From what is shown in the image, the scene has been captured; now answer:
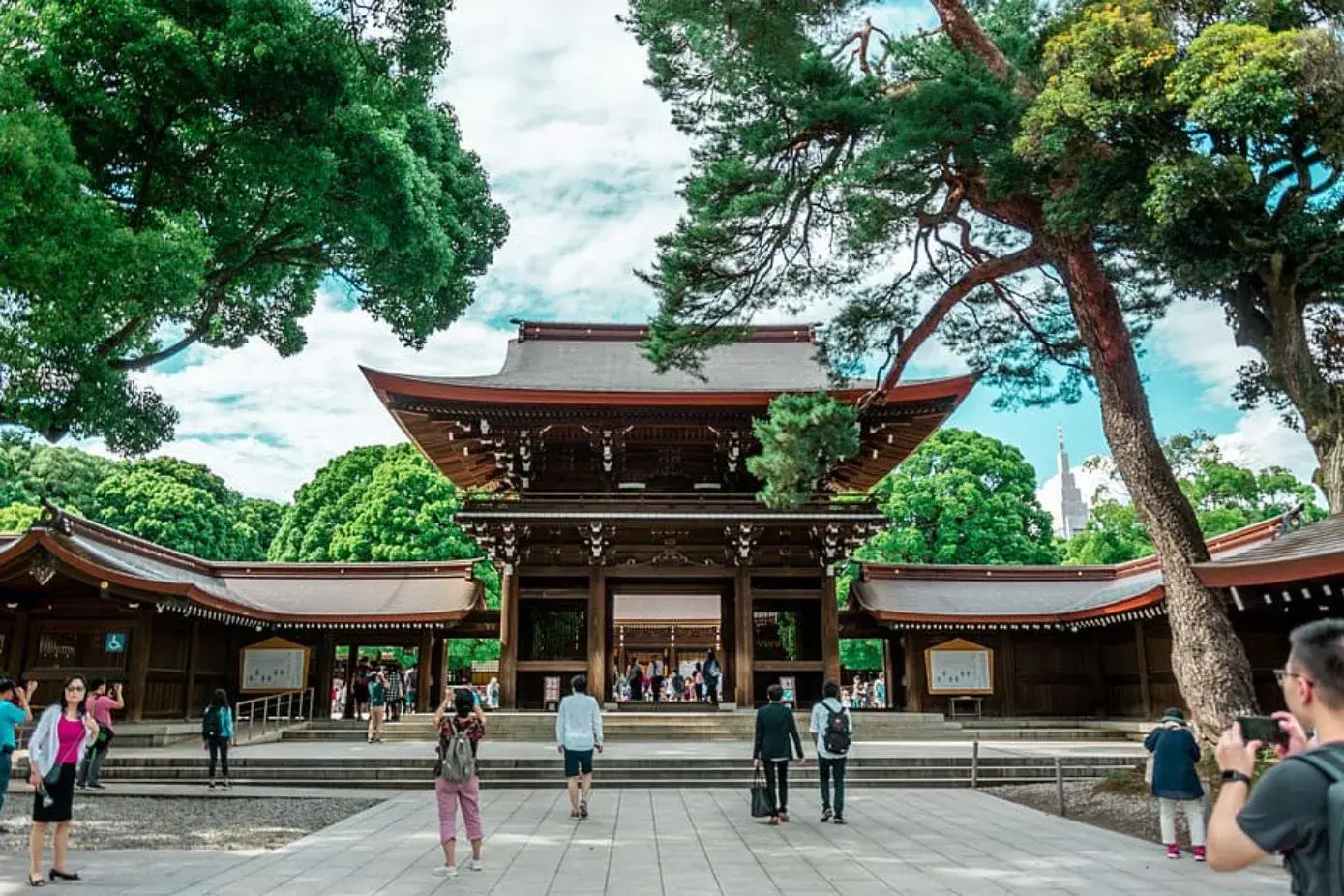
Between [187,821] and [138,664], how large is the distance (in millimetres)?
9899

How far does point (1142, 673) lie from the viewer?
2077cm

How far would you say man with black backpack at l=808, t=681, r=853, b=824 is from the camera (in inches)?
393

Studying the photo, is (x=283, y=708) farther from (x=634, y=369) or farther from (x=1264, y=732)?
(x=1264, y=732)

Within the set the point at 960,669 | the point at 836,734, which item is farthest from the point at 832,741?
the point at 960,669

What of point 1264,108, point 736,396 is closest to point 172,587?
point 736,396

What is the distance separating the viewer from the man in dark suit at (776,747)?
32.2ft

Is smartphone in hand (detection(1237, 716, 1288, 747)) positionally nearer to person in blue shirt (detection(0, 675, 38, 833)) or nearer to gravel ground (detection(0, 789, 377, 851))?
person in blue shirt (detection(0, 675, 38, 833))

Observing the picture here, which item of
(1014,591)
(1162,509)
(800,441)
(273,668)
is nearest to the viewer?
(1162,509)

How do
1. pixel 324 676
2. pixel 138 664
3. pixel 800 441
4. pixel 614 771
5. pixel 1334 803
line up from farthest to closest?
1. pixel 324 676
2. pixel 138 664
3. pixel 614 771
4. pixel 800 441
5. pixel 1334 803

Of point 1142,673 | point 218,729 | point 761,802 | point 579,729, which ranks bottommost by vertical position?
point 761,802

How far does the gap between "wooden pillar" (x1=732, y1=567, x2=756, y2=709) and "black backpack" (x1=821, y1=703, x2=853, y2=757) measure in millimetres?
9492

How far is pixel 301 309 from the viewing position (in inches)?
567

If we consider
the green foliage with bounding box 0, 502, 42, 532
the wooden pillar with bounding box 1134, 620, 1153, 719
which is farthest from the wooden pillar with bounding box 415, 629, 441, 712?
the green foliage with bounding box 0, 502, 42, 532

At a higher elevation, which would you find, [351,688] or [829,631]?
[829,631]
